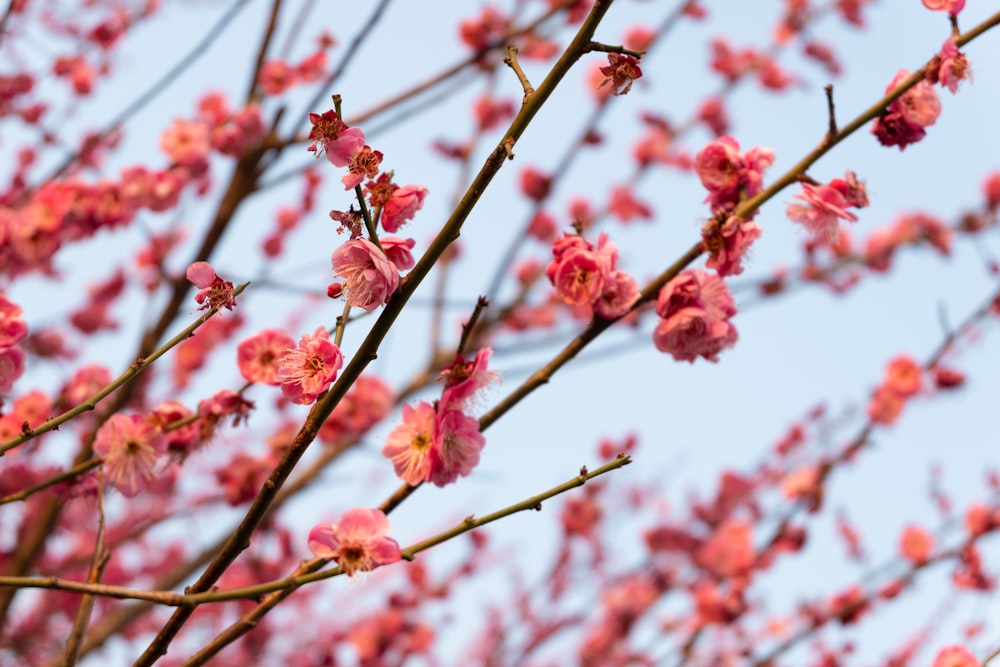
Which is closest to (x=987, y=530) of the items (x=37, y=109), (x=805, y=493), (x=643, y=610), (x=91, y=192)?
(x=805, y=493)

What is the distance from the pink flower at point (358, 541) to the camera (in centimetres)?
160

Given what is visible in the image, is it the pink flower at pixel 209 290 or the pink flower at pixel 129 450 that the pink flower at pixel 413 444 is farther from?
the pink flower at pixel 129 450

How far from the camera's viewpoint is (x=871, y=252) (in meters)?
7.06

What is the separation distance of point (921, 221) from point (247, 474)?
595 centimetres

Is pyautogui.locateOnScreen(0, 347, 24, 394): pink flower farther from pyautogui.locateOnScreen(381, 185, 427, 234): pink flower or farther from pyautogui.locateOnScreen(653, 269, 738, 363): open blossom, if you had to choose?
pyautogui.locateOnScreen(653, 269, 738, 363): open blossom

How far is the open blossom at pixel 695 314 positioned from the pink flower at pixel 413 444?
2.03 feet

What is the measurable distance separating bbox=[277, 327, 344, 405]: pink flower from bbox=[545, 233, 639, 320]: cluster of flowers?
25.0 inches

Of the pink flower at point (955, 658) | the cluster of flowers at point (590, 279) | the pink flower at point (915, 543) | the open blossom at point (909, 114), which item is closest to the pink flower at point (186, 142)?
the cluster of flowers at point (590, 279)

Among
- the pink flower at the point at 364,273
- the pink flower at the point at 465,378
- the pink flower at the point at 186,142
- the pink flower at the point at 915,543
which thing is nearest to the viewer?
the pink flower at the point at 364,273

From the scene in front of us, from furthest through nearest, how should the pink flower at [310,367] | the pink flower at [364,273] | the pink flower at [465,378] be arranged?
the pink flower at [465,378] < the pink flower at [310,367] < the pink flower at [364,273]

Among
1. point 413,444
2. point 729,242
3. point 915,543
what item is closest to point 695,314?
point 729,242

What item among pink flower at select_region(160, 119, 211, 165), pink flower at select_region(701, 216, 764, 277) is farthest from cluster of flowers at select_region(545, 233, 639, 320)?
pink flower at select_region(160, 119, 211, 165)

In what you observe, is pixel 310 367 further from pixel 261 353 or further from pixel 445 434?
pixel 261 353

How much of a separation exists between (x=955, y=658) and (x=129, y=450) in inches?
88.0
